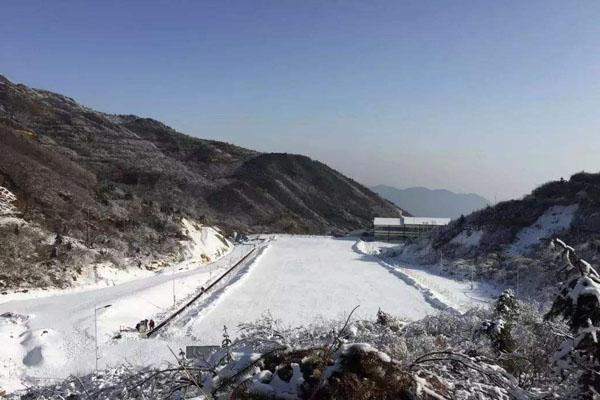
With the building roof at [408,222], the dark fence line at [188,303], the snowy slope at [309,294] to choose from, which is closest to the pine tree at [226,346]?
the snowy slope at [309,294]

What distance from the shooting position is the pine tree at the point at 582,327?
12.2 ft

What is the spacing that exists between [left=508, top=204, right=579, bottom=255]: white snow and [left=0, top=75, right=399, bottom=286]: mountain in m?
30.2

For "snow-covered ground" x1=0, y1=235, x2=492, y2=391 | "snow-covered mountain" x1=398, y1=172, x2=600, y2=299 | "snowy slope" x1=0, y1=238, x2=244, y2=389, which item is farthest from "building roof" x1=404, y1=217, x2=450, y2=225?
"snowy slope" x1=0, y1=238, x2=244, y2=389

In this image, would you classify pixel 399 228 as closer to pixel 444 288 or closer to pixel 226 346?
pixel 444 288

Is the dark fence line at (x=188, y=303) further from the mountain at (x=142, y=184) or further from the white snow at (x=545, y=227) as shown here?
the white snow at (x=545, y=227)

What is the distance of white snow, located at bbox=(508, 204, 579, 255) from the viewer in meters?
42.7

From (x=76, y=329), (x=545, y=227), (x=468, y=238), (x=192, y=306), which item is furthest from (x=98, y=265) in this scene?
(x=545, y=227)

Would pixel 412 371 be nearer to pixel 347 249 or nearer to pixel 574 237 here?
pixel 574 237

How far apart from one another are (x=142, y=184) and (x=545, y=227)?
60370 mm

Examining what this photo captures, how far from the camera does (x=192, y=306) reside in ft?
87.2

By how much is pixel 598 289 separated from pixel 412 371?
1680 mm

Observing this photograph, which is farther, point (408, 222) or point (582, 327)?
point (408, 222)

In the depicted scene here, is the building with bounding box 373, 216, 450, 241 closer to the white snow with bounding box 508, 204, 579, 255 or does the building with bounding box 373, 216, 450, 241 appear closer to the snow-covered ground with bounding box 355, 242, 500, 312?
the white snow with bounding box 508, 204, 579, 255

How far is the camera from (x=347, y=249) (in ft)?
190
